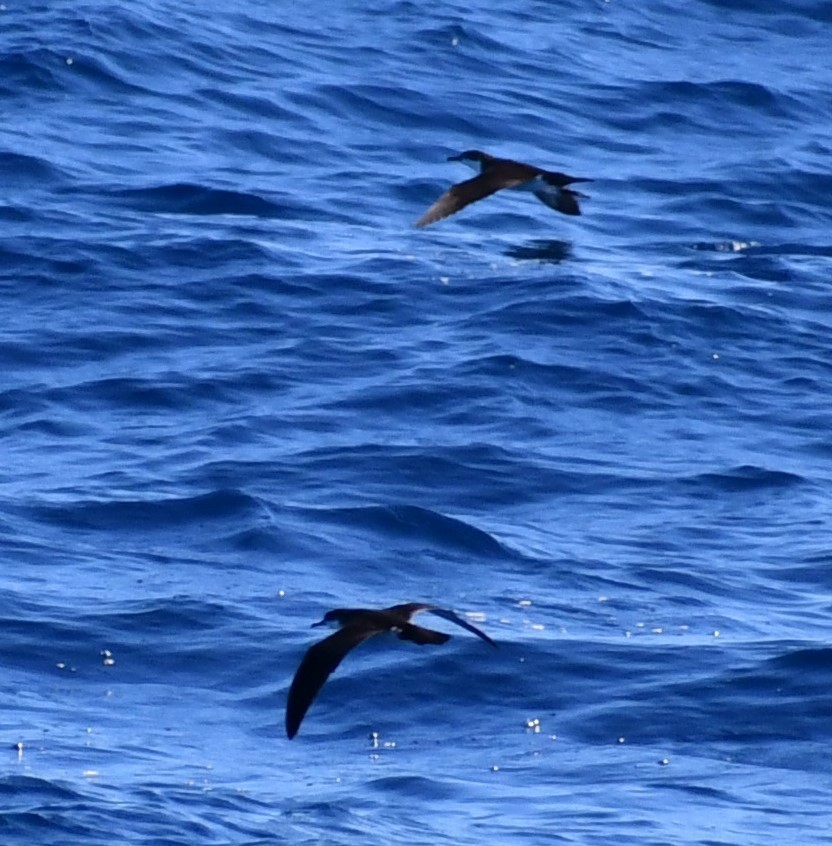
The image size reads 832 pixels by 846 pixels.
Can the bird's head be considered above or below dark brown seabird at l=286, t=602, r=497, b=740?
below

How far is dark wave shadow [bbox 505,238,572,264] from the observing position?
16.6 m

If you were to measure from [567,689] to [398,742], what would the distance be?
0.92 meters

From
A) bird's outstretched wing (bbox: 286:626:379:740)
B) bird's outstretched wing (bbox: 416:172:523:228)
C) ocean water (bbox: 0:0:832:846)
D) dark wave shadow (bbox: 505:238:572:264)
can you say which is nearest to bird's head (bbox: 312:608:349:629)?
bird's outstretched wing (bbox: 286:626:379:740)

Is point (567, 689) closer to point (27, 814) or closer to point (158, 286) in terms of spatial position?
point (27, 814)

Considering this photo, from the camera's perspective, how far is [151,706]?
10070mm

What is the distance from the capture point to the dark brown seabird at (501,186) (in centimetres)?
1546

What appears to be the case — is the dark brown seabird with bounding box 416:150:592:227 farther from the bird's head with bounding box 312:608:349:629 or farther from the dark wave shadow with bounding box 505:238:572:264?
the bird's head with bounding box 312:608:349:629

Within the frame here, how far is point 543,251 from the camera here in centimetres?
1689

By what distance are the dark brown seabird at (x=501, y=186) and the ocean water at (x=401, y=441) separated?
1.33ft

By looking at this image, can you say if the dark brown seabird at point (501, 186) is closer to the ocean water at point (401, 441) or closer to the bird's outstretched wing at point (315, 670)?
the ocean water at point (401, 441)

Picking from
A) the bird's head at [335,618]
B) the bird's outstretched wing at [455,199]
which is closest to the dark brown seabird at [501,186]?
the bird's outstretched wing at [455,199]

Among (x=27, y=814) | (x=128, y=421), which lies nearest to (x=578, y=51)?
(x=128, y=421)

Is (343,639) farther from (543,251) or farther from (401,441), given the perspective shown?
(543,251)

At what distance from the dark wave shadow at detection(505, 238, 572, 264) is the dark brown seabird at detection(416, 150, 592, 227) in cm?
25
